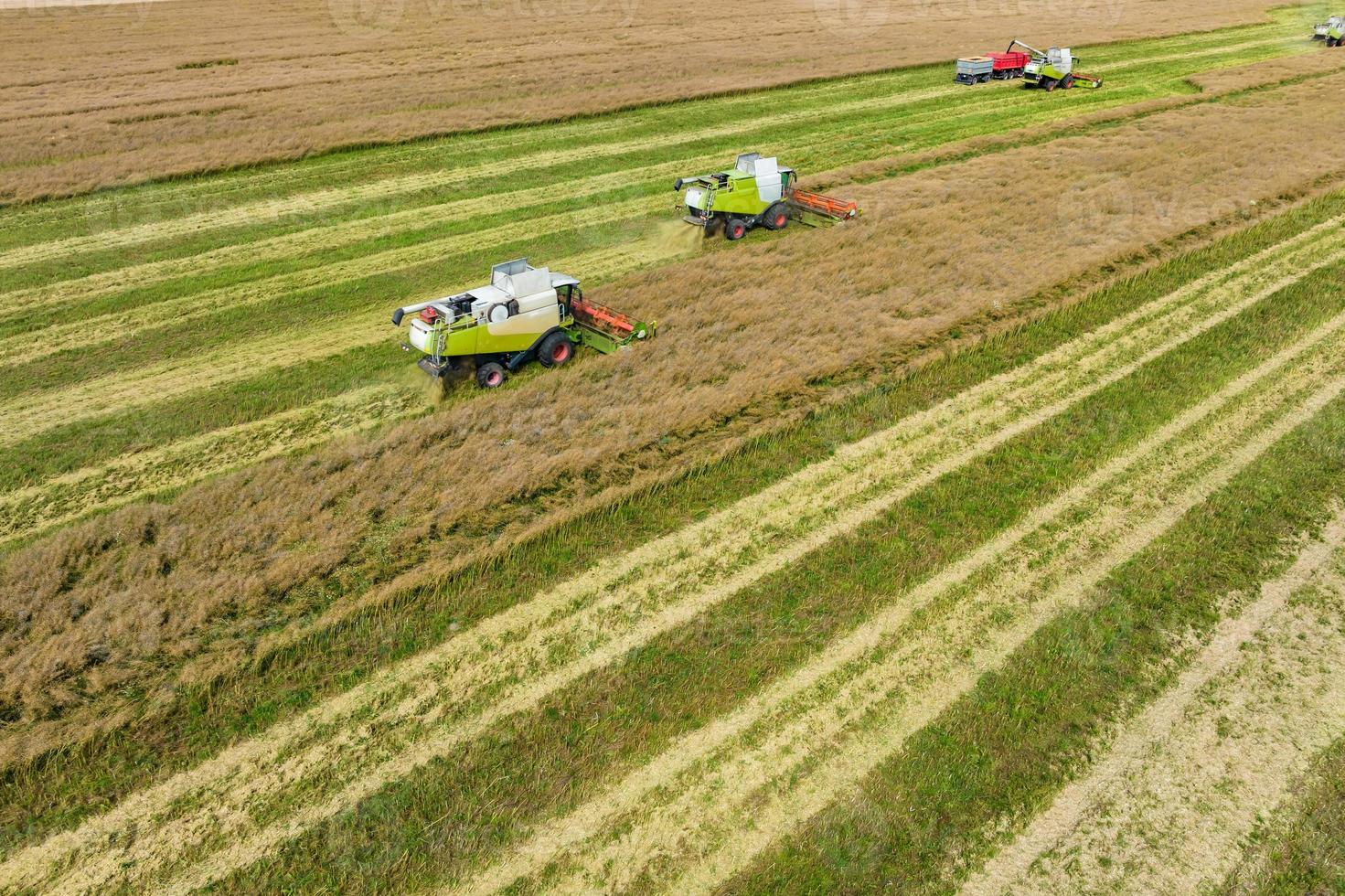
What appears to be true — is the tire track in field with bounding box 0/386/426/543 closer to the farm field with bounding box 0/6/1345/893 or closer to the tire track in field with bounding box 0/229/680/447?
the farm field with bounding box 0/6/1345/893

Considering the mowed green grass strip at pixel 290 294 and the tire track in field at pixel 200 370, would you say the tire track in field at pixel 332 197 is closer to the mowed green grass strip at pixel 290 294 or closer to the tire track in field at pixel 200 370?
the mowed green grass strip at pixel 290 294

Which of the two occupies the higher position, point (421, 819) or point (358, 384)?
point (358, 384)

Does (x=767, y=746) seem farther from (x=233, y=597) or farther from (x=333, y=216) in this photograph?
(x=333, y=216)

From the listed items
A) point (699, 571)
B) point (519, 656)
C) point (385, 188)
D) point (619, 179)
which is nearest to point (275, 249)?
point (385, 188)

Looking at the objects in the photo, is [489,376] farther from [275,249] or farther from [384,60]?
[384,60]

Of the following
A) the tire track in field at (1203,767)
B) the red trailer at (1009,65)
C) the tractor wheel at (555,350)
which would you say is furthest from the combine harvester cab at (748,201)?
the red trailer at (1009,65)

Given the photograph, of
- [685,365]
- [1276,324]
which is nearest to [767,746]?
[685,365]

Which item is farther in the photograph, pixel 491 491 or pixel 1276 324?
pixel 1276 324

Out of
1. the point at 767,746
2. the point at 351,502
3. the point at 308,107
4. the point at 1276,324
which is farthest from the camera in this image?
the point at 308,107
